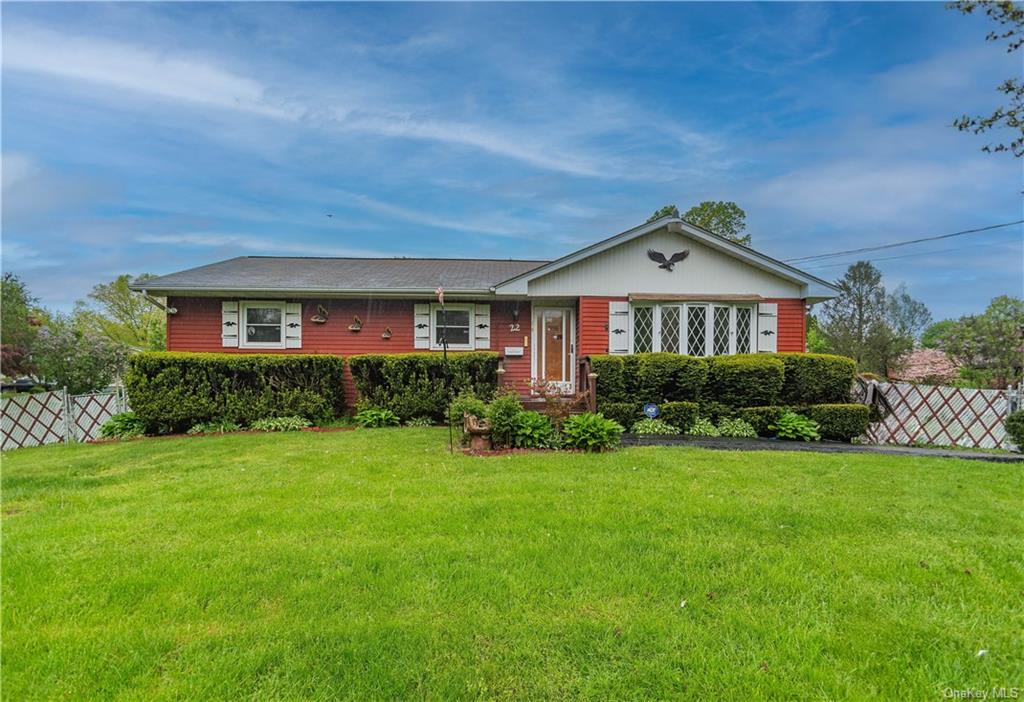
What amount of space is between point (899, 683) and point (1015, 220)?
1928 centimetres

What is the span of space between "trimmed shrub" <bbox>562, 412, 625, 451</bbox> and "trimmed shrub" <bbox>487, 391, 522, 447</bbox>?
2.61 feet

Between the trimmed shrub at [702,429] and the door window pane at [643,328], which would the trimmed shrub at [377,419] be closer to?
the door window pane at [643,328]

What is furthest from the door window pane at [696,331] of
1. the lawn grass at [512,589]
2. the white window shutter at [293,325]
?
the white window shutter at [293,325]

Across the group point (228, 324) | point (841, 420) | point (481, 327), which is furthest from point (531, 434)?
point (228, 324)

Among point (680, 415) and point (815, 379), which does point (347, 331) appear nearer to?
point (680, 415)

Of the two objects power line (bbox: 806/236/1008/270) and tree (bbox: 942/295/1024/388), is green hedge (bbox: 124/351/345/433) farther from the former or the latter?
power line (bbox: 806/236/1008/270)

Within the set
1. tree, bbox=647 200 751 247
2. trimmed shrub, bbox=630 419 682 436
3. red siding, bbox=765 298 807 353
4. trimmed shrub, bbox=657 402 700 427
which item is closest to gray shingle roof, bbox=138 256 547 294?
trimmed shrub, bbox=630 419 682 436

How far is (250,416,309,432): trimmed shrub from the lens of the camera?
32.1 feet

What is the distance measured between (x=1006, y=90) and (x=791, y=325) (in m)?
5.32

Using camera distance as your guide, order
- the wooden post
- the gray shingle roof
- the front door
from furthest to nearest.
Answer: the front door → the gray shingle roof → the wooden post

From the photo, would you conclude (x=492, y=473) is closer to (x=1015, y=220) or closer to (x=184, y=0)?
(x=184, y=0)

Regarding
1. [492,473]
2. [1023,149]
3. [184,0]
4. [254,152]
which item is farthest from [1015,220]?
[254,152]

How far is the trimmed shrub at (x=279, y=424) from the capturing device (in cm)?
978

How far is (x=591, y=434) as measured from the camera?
6863 mm
